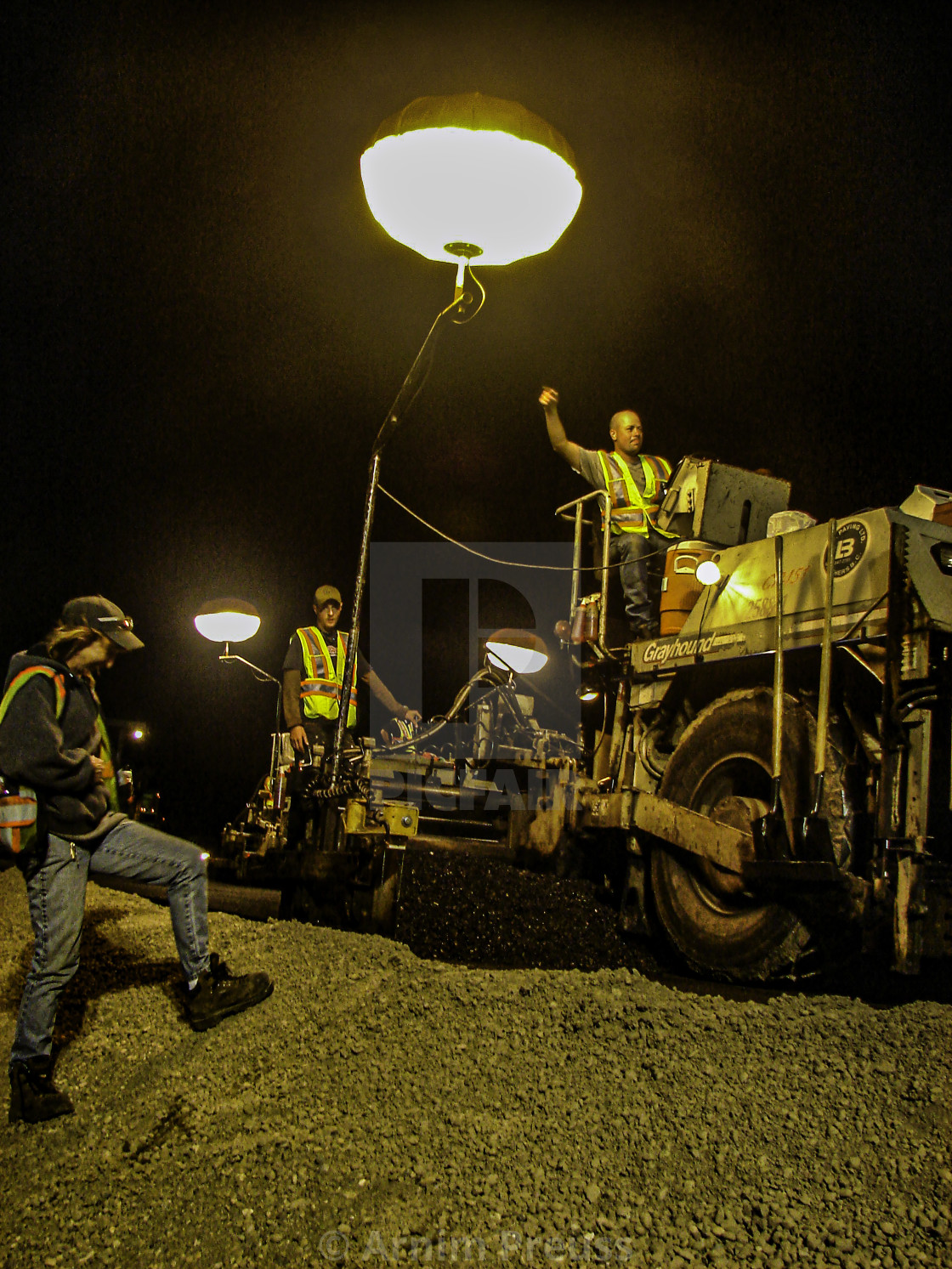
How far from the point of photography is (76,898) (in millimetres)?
3783

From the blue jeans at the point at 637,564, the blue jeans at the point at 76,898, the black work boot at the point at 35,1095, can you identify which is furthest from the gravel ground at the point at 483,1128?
the blue jeans at the point at 637,564

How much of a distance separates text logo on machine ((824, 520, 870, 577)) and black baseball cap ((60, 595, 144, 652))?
324cm

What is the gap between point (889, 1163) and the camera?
2.88 m

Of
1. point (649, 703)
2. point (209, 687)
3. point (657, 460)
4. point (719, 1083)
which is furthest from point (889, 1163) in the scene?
point (209, 687)

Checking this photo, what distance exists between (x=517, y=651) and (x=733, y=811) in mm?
3546

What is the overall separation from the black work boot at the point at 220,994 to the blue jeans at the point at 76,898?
0.23ft

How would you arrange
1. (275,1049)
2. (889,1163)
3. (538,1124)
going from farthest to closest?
(275,1049) → (538,1124) → (889,1163)

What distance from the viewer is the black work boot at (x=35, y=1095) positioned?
3.42 meters

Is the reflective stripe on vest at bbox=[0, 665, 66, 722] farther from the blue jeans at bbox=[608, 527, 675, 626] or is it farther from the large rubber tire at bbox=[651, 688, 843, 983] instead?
the blue jeans at bbox=[608, 527, 675, 626]

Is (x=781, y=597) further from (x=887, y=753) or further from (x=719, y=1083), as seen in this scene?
(x=719, y=1083)

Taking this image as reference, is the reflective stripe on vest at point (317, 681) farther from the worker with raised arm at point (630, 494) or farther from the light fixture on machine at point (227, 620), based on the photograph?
the light fixture on machine at point (227, 620)

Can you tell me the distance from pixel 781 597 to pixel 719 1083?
235 cm

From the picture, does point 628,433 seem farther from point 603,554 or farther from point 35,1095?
point 35,1095

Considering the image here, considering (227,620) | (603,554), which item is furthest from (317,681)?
(227,620)
